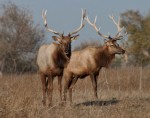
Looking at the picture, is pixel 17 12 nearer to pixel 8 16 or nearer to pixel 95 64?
pixel 8 16

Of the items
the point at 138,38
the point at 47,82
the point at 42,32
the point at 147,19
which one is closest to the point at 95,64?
the point at 47,82

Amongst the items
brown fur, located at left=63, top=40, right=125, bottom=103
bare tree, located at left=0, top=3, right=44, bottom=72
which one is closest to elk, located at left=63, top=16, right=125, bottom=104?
brown fur, located at left=63, top=40, right=125, bottom=103

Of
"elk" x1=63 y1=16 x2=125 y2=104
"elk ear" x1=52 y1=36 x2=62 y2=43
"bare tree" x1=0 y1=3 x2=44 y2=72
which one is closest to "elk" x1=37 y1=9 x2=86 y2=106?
"elk ear" x1=52 y1=36 x2=62 y2=43

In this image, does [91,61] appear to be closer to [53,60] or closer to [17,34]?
[53,60]

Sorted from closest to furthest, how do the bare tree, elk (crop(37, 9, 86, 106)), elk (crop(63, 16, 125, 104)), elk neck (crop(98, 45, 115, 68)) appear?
elk (crop(37, 9, 86, 106)), elk (crop(63, 16, 125, 104)), elk neck (crop(98, 45, 115, 68)), the bare tree

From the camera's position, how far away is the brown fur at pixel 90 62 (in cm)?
1710

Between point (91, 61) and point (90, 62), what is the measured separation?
0.18 feet

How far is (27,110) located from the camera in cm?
846

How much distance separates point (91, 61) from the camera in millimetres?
17688

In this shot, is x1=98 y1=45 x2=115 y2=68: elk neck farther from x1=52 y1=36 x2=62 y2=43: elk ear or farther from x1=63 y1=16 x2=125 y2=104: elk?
x1=52 y1=36 x2=62 y2=43: elk ear

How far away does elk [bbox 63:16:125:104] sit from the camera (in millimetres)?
17094

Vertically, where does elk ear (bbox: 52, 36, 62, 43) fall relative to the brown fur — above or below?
above

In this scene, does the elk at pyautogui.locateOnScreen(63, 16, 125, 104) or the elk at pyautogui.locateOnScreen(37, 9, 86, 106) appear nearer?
the elk at pyautogui.locateOnScreen(37, 9, 86, 106)

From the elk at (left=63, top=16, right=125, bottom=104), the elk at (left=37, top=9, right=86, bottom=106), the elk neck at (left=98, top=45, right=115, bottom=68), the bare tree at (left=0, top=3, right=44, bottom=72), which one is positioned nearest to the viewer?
the elk at (left=37, top=9, right=86, bottom=106)
